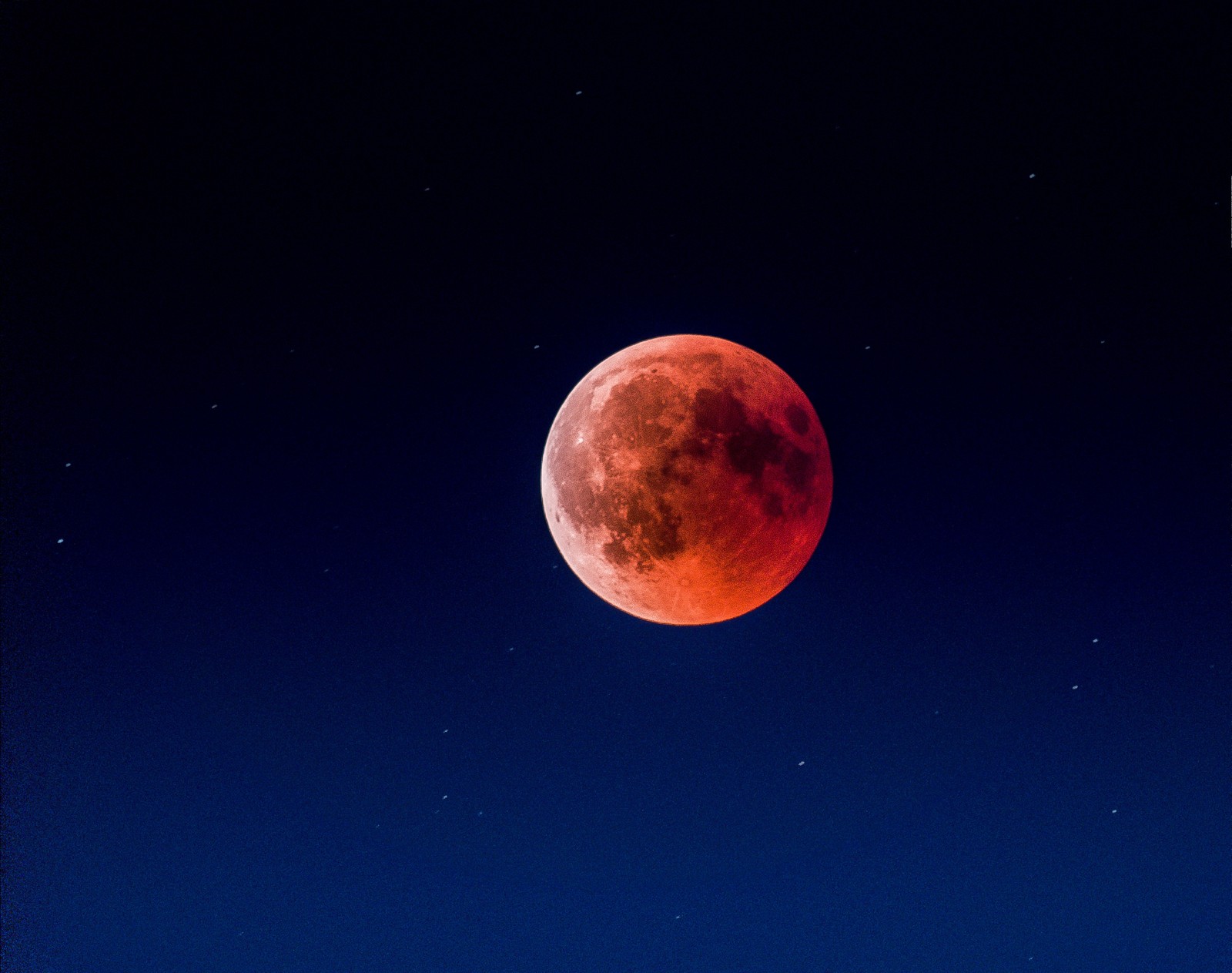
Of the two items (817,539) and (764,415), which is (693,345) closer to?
(764,415)

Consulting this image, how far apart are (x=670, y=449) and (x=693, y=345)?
54.1 inches

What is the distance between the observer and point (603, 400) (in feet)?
22.1

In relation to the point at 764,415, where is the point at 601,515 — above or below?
below

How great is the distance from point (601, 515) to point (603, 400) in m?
1.12

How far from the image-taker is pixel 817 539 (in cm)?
734

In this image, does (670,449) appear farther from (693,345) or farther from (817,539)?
(817,539)

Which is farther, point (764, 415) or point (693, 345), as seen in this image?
point (693, 345)

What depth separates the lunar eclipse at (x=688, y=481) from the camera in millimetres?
6246

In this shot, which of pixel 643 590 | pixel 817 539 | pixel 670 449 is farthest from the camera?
pixel 817 539

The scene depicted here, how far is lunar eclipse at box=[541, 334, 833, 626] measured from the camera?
625 cm

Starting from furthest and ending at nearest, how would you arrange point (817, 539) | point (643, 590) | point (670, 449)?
point (817, 539), point (643, 590), point (670, 449)

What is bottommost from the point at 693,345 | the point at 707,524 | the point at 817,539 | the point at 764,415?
the point at 817,539

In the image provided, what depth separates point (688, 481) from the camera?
6.17 meters

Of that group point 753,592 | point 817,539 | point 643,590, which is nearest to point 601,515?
point 643,590
